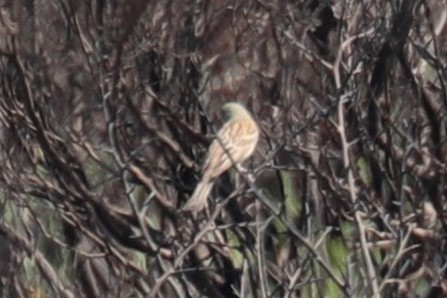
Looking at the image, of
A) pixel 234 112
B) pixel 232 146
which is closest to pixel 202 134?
pixel 234 112

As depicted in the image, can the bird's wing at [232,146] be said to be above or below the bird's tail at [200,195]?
above

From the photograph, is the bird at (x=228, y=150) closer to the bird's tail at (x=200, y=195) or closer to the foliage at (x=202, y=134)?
the bird's tail at (x=200, y=195)

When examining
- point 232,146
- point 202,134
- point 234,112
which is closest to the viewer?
→ point 232,146

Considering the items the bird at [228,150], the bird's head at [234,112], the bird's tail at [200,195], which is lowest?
the bird's tail at [200,195]

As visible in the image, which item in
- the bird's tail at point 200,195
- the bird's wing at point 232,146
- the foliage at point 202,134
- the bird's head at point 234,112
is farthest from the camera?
the foliage at point 202,134

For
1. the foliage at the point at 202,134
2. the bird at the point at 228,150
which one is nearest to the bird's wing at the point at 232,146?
the bird at the point at 228,150

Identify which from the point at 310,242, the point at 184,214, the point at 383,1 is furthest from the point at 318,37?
the point at 310,242

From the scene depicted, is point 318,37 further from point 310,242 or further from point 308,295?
point 310,242

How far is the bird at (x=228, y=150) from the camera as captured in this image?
10078 mm

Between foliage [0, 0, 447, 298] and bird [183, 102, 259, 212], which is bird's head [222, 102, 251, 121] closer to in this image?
bird [183, 102, 259, 212]

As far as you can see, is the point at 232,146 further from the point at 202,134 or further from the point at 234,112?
→ the point at 202,134

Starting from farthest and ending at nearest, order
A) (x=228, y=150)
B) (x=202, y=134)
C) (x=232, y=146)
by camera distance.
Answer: (x=202, y=134) → (x=232, y=146) → (x=228, y=150)

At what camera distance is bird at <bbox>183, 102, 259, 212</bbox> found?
10078 mm

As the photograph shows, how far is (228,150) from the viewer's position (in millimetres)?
10016
